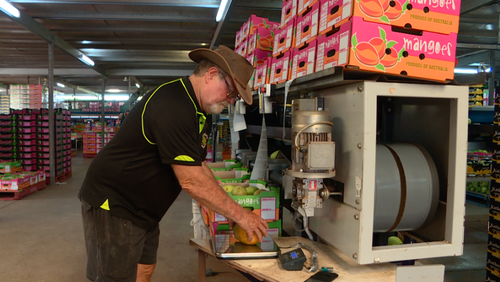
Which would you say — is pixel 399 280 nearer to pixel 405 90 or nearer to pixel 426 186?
pixel 426 186

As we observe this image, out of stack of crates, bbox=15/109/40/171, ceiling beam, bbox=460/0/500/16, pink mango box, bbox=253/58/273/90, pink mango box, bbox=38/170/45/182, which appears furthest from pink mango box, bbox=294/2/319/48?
stack of crates, bbox=15/109/40/171

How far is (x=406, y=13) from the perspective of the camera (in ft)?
4.93

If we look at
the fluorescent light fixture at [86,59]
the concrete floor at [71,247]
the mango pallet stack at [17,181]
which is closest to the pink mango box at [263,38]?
the concrete floor at [71,247]

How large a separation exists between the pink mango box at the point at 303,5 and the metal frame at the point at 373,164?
Result: 56 cm

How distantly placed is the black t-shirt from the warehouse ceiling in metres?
3.50

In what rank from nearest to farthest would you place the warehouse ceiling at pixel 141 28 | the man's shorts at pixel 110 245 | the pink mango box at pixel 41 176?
1. the man's shorts at pixel 110 245
2. the warehouse ceiling at pixel 141 28
3. the pink mango box at pixel 41 176

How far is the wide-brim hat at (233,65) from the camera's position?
1616mm

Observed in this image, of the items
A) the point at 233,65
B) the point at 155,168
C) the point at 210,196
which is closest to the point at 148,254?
the point at 155,168

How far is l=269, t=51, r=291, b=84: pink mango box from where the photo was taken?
2.27 metres

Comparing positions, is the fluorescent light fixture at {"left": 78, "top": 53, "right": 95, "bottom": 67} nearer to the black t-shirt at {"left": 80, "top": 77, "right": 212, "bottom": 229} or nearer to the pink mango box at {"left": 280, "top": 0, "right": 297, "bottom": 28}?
the pink mango box at {"left": 280, "top": 0, "right": 297, "bottom": 28}

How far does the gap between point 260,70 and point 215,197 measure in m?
1.64

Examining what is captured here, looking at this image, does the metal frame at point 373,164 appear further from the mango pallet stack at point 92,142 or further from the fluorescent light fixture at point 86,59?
the mango pallet stack at point 92,142

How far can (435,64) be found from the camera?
59.6 inches

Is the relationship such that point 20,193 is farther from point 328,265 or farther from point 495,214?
point 495,214
